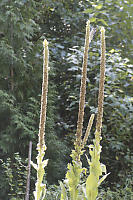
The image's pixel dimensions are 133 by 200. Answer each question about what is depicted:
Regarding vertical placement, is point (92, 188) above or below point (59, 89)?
below

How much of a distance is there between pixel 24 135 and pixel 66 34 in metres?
1.80

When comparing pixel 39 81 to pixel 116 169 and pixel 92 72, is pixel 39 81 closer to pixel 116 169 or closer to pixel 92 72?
pixel 92 72

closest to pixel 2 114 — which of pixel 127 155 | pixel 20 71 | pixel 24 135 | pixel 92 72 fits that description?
pixel 24 135

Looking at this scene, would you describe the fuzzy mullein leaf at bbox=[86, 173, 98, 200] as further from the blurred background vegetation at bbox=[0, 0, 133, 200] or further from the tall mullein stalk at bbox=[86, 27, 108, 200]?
the blurred background vegetation at bbox=[0, 0, 133, 200]

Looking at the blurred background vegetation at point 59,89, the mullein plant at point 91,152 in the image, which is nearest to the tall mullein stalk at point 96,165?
the mullein plant at point 91,152

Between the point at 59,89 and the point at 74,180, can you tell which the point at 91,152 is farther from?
the point at 59,89

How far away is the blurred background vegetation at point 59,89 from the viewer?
8.57ft

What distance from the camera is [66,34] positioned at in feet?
12.3

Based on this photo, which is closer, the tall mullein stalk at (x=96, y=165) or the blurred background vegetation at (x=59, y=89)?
the tall mullein stalk at (x=96, y=165)

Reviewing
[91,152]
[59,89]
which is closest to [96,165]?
[91,152]

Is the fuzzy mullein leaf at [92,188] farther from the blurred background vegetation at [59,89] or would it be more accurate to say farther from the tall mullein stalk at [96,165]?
the blurred background vegetation at [59,89]

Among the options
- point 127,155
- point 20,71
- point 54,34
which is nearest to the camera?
point 20,71

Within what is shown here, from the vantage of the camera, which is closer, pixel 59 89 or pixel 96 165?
pixel 96 165

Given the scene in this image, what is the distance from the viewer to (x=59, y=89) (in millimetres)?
3453
